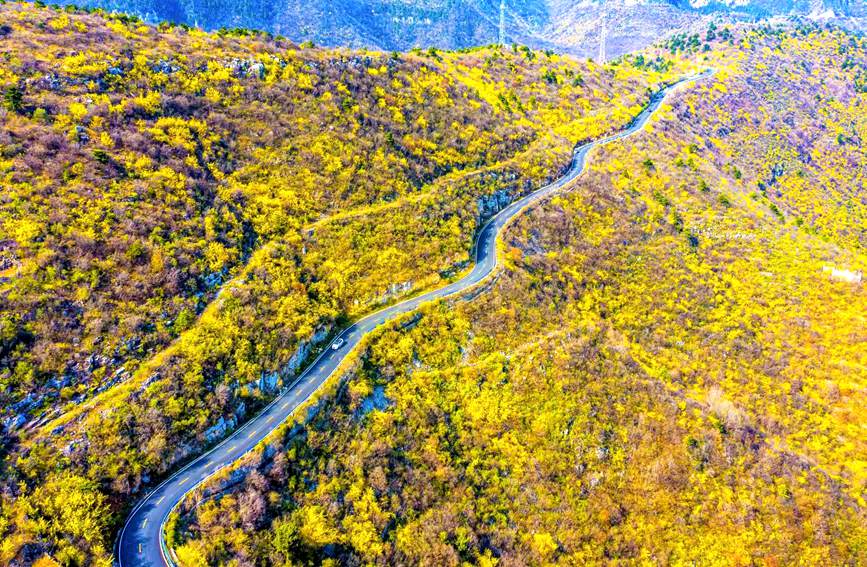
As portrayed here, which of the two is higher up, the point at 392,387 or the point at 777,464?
the point at 392,387

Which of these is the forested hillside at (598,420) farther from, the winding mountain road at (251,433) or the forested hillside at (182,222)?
the forested hillside at (182,222)

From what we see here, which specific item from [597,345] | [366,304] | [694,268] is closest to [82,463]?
[366,304]

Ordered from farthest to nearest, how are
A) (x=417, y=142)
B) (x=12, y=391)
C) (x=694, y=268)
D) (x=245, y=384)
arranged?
(x=417, y=142)
(x=694, y=268)
(x=245, y=384)
(x=12, y=391)

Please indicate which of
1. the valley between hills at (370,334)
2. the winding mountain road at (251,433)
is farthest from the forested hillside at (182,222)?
the winding mountain road at (251,433)

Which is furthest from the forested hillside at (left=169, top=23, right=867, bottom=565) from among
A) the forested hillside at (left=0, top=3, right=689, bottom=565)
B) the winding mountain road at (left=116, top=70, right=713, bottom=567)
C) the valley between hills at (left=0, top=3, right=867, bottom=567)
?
the forested hillside at (left=0, top=3, right=689, bottom=565)

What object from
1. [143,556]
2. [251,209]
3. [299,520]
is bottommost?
[299,520]

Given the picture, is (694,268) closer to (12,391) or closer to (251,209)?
(251,209)

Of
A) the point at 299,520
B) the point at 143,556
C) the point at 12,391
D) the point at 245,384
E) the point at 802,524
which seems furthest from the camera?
the point at 802,524

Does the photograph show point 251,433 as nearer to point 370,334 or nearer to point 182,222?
point 370,334
